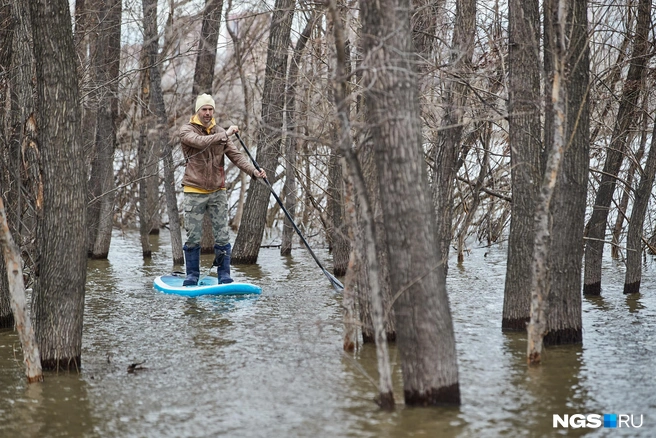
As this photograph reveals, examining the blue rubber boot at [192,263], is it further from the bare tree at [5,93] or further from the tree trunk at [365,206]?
the tree trunk at [365,206]

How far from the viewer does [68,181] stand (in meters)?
6.52

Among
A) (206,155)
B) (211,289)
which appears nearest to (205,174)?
(206,155)

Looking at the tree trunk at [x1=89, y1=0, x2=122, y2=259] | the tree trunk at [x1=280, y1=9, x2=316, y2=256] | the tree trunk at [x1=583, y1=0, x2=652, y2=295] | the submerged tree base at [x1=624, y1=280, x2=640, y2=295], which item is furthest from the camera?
the tree trunk at [x1=89, y1=0, x2=122, y2=259]

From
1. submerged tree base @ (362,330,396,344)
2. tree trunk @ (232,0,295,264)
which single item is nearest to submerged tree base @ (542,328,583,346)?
submerged tree base @ (362,330,396,344)

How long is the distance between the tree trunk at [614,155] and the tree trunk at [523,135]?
245 cm

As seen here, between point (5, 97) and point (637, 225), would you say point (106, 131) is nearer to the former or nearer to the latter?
point (5, 97)

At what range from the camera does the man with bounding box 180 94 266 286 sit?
10008 millimetres

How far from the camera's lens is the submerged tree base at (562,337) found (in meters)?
7.49

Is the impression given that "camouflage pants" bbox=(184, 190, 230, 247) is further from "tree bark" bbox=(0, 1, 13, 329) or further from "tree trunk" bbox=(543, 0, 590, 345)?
"tree trunk" bbox=(543, 0, 590, 345)

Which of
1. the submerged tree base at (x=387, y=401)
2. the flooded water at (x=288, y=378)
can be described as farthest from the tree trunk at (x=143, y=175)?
the submerged tree base at (x=387, y=401)

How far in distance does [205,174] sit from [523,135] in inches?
160

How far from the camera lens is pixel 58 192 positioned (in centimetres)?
649

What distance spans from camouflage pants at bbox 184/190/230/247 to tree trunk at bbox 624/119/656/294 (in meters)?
4.77

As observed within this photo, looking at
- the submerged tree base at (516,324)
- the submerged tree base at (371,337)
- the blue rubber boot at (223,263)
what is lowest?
the submerged tree base at (371,337)
